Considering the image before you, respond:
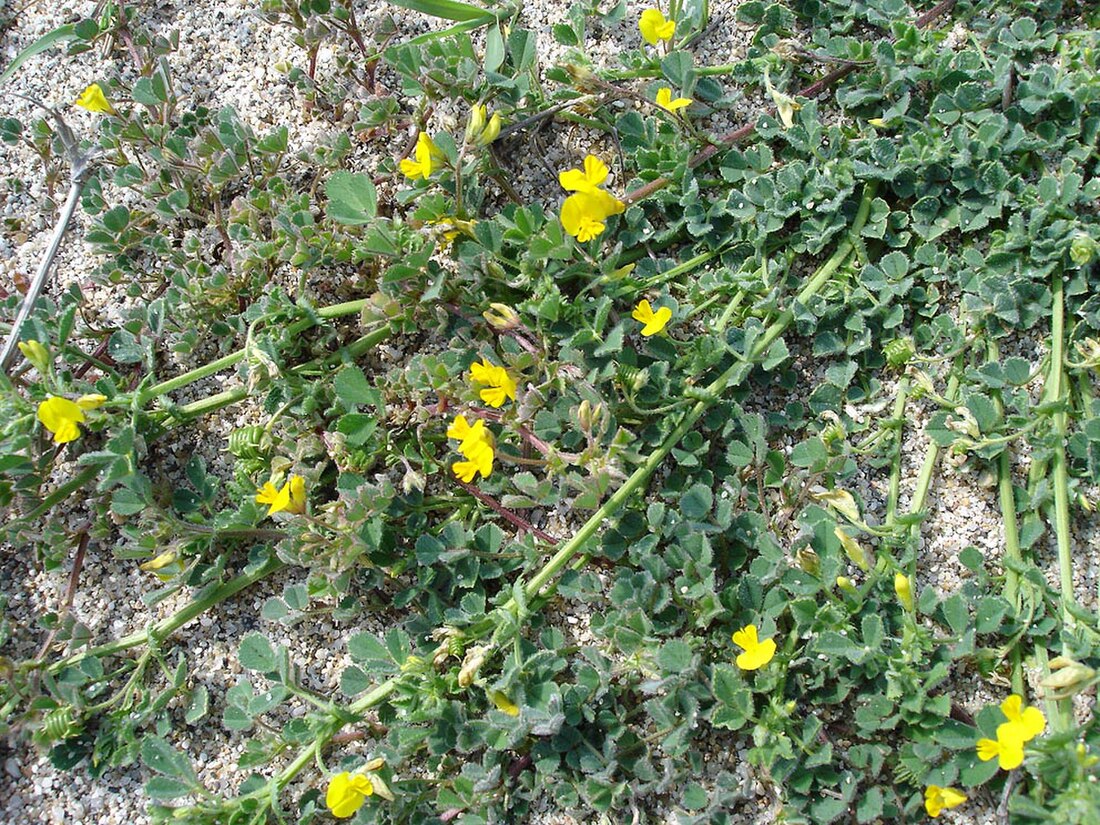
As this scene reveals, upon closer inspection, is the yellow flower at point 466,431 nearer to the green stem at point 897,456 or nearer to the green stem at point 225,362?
the green stem at point 225,362

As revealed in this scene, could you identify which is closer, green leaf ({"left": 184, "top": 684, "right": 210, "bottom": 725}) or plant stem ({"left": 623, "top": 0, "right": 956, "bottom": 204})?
green leaf ({"left": 184, "top": 684, "right": 210, "bottom": 725})

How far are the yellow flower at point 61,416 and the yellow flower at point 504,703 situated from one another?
43.1 inches

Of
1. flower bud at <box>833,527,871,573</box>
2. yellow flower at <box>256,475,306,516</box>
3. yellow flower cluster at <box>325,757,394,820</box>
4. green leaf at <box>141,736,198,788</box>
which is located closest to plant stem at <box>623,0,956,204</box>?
flower bud at <box>833,527,871,573</box>

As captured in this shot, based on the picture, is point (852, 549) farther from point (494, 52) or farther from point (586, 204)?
point (494, 52)

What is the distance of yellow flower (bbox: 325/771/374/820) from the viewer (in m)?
1.90

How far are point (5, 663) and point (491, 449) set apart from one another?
48.9 inches

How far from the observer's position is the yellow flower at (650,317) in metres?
2.15

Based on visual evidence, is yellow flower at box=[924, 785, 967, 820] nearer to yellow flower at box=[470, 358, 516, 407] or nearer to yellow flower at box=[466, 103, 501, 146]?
yellow flower at box=[470, 358, 516, 407]

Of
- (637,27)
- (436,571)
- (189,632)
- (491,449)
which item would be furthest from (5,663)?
(637,27)

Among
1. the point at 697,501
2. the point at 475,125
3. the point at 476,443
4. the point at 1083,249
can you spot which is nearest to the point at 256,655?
the point at 476,443

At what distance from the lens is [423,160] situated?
2227mm

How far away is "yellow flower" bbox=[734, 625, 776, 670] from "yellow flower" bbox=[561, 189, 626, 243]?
94 cm

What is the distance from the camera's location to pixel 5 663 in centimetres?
218

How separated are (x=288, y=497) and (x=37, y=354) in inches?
25.5
